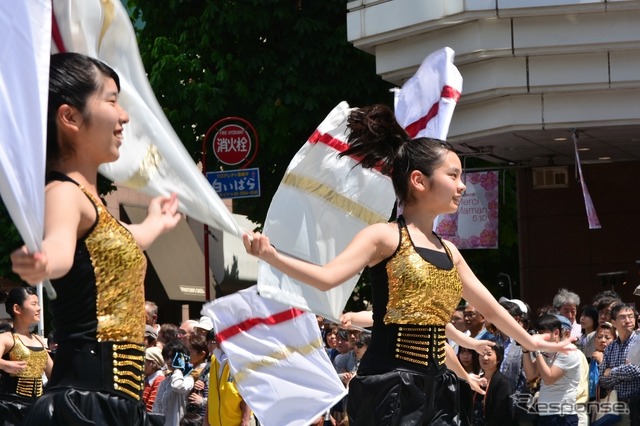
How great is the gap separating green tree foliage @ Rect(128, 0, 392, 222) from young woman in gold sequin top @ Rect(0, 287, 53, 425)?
7682 millimetres

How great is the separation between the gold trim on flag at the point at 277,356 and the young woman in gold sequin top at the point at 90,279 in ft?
8.24

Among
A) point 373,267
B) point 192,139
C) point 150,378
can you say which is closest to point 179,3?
point 192,139

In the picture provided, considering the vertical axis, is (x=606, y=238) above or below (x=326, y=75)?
below

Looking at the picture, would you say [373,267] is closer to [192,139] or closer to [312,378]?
[312,378]

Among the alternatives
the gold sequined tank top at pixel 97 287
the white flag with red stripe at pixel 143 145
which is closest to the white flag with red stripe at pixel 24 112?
the gold sequined tank top at pixel 97 287

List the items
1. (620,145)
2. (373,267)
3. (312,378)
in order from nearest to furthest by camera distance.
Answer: (373,267) → (312,378) → (620,145)

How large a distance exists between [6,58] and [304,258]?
10.5 feet

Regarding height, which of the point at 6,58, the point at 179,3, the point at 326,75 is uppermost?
the point at 179,3

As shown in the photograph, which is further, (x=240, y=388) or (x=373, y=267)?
(x=240, y=388)

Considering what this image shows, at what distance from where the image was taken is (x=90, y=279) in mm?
3971

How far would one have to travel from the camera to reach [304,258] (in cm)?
659

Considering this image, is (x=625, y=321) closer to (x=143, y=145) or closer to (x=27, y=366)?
(x=27, y=366)

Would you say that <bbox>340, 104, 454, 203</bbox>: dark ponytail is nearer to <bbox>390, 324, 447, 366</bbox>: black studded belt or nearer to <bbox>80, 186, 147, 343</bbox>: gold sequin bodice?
<bbox>390, 324, 447, 366</bbox>: black studded belt

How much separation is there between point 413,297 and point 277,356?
147 centimetres
